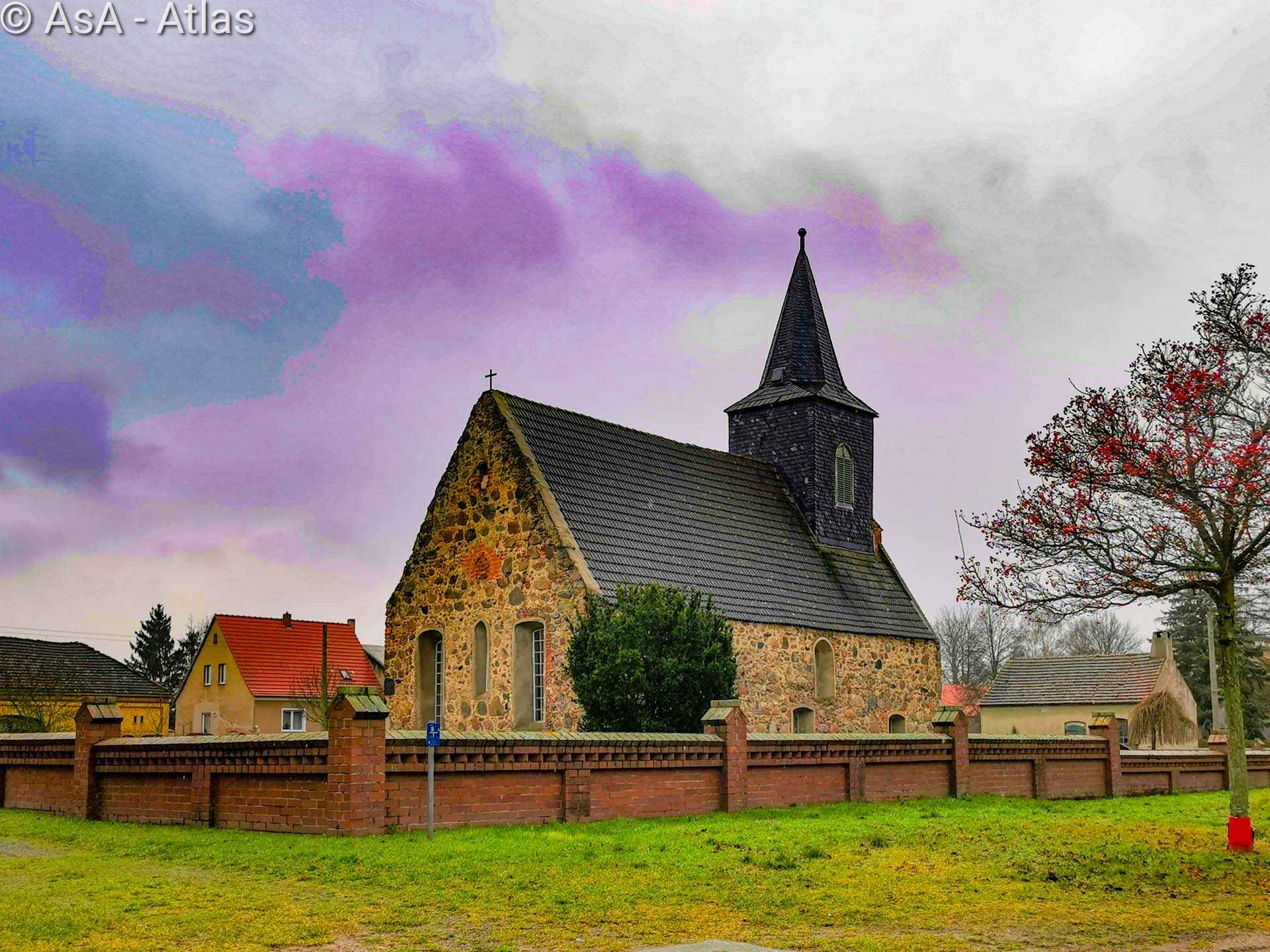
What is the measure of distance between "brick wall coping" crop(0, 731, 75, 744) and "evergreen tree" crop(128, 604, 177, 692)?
229 ft

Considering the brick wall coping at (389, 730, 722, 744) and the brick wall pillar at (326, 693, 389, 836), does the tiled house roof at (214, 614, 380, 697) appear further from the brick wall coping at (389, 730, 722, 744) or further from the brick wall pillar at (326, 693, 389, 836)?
the brick wall pillar at (326, 693, 389, 836)

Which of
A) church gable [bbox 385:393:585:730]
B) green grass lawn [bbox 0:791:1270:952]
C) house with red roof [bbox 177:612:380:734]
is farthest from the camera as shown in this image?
house with red roof [bbox 177:612:380:734]

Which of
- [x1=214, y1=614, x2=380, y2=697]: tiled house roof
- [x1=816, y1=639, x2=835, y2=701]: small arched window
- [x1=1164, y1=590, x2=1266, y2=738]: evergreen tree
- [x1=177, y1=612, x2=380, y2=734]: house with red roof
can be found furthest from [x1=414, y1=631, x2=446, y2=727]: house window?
[x1=1164, y1=590, x2=1266, y2=738]: evergreen tree

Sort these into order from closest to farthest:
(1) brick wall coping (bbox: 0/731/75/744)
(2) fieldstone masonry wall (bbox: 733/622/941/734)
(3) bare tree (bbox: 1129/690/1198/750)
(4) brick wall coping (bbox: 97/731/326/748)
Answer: (4) brick wall coping (bbox: 97/731/326/748)
(1) brick wall coping (bbox: 0/731/75/744)
(2) fieldstone masonry wall (bbox: 733/622/941/734)
(3) bare tree (bbox: 1129/690/1198/750)

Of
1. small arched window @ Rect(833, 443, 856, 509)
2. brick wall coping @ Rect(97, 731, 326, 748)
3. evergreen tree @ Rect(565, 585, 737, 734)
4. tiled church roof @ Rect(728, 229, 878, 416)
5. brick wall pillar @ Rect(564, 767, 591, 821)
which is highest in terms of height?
tiled church roof @ Rect(728, 229, 878, 416)

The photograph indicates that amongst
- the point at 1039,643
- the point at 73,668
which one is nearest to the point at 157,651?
the point at 73,668

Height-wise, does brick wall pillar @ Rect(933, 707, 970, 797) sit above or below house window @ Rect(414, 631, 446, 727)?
below

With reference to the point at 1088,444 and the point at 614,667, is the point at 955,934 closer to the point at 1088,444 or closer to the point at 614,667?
the point at 1088,444

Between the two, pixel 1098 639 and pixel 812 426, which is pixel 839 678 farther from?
pixel 1098 639

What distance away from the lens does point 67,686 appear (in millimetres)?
54719

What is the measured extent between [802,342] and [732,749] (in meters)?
21.2

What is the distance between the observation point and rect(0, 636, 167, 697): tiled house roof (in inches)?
2165

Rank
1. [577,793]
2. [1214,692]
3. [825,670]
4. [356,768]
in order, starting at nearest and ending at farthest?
[356,768]
[577,793]
[825,670]
[1214,692]

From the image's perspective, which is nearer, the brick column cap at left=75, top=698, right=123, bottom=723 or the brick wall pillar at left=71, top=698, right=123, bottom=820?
the brick wall pillar at left=71, top=698, right=123, bottom=820
